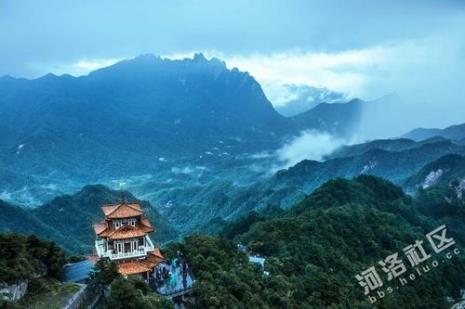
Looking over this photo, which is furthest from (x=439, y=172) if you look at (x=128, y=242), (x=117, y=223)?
(x=128, y=242)

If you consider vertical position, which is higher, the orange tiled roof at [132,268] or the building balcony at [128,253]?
the building balcony at [128,253]

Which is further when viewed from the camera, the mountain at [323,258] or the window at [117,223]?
the mountain at [323,258]

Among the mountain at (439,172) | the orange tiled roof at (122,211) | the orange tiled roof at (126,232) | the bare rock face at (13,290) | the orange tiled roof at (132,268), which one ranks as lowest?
the bare rock face at (13,290)

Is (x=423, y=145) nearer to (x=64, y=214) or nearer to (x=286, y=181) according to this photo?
(x=286, y=181)

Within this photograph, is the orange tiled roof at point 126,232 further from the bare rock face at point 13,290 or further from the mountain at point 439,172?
the mountain at point 439,172

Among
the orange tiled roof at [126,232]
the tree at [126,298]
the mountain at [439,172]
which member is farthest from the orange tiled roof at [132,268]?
the mountain at [439,172]

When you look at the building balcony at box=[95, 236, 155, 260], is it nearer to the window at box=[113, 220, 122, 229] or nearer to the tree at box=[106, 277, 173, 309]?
the window at box=[113, 220, 122, 229]
